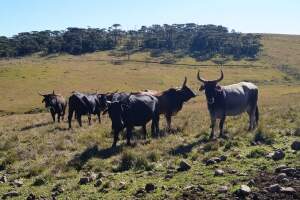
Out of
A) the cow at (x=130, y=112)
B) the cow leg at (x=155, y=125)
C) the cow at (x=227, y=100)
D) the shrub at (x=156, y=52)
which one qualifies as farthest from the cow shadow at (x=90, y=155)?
the shrub at (x=156, y=52)

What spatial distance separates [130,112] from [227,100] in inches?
170

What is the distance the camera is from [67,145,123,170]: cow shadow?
1518 cm

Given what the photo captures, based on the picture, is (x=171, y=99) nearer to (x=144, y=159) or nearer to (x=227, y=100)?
(x=227, y=100)

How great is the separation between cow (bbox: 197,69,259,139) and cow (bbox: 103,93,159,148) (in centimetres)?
237

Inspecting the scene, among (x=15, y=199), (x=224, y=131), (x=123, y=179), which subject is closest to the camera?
(x=15, y=199)

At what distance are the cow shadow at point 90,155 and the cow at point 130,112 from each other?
732 millimetres

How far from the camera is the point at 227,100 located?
20.8m

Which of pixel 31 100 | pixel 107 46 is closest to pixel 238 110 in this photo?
pixel 31 100

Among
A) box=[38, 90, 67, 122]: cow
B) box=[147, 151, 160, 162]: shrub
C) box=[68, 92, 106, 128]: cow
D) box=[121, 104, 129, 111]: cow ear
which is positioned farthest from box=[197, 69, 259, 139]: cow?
box=[38, 90, 67, 122]: cow

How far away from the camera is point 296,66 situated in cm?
12531

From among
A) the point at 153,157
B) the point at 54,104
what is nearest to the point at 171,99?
the point at 153,157

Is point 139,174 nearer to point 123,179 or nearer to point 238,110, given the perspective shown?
point 123,179

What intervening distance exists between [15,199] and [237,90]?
40.2 feet

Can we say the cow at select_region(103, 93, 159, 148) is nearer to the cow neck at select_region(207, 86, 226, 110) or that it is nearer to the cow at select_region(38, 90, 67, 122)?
the cow neck at select_region(207, 86, 226, 110)
